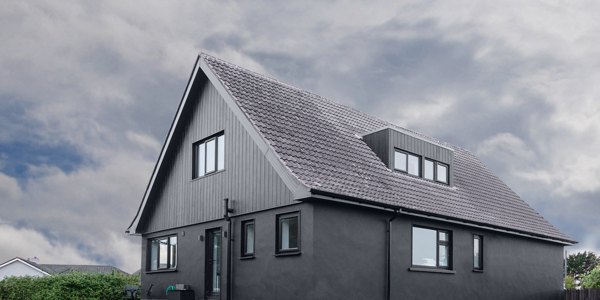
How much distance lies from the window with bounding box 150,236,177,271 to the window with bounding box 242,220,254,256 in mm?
4376

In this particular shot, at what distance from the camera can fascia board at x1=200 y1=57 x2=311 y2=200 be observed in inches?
521

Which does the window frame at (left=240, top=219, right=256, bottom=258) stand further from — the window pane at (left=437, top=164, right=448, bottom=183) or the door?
the window pane at (left=437, top=164, right=448, bottom=183)

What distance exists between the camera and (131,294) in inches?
784

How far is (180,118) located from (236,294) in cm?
667

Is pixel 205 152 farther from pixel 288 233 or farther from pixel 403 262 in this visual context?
pixel 403 262

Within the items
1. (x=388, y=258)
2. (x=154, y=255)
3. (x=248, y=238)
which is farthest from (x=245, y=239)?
(x=154, y=255)

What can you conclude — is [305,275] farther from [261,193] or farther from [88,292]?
[88,292]

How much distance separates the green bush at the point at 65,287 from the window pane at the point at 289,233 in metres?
9.83

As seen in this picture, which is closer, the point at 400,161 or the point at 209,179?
the point at 209,179

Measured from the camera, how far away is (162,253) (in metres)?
19.9

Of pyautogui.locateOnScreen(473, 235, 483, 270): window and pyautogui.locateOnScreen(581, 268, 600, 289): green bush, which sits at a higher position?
pyautogui.locateOnScreen(473, 235, 483, 270): window

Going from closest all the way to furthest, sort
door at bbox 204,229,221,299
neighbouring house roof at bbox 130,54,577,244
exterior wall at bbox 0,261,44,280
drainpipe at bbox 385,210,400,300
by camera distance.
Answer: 1. neighbouring house roof at bbox 130,54,577,244
2. drainpipe at bbox 385,210,400,300
3. door at bbox 204,229,221,299
4. exterior wall at bbox 0,261,44,280

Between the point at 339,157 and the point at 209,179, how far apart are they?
4340mm

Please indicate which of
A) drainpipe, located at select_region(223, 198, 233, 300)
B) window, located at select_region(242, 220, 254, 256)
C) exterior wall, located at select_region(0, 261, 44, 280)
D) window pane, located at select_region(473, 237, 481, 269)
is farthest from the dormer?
exterior wall, located at select_region(0, 261, 44, 280)
